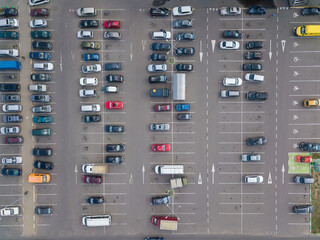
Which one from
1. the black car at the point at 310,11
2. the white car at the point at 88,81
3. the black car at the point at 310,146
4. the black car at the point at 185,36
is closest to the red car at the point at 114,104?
the white car at the point at 88,81

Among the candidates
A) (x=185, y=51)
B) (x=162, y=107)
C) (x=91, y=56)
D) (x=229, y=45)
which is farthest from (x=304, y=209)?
(x=91, y=56)

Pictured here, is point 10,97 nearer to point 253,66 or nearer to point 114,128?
point 114,128

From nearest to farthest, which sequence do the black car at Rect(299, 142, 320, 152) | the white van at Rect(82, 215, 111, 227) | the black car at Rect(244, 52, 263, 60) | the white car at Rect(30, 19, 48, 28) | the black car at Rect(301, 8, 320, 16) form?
the black car at Rect(301, 8, 320, 16)
the white car at Rect(30, 19, 48, 28)
the black car at Rect(244, 52, 263, 60)
the white van at Rect(82, 215, 111, 227)
the black car at Rect(299, 142, 320, 152)

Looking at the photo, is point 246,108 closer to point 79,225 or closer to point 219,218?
point 219,218

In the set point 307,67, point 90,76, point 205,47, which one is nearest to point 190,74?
point 205,47

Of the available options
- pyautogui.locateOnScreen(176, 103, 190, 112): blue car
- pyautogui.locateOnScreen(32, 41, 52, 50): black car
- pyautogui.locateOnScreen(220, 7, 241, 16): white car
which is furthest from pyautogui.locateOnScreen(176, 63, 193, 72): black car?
pyautogui.locateOnScreen(32, 41, 52, 50): black car

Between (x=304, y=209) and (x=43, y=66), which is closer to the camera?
(x=43, y=66)

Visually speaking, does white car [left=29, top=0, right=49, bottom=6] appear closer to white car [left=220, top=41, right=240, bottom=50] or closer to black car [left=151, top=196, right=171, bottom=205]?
white car [left=220, top=41, right=240, bottom=50]
